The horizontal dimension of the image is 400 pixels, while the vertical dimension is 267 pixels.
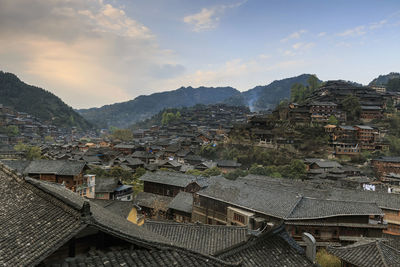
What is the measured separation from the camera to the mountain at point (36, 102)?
5335 inches

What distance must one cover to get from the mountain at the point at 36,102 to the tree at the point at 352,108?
440 feet

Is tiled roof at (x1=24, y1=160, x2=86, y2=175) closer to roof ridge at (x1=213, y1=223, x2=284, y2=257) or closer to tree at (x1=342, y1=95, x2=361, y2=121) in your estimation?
roof ridge at (x1=213, y1=223, x2=284, y2=257)

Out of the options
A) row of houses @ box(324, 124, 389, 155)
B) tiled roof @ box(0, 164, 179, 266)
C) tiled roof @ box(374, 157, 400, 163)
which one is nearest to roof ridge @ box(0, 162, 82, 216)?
tiled roof @ box(0, 164, 179, 266)

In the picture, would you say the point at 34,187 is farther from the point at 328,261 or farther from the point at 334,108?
the point at 334,108

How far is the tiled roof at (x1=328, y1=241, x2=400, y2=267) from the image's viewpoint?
12.4 m

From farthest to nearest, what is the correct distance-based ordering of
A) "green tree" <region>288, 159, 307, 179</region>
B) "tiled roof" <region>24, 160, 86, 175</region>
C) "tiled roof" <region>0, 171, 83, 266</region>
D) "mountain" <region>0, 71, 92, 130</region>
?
"mountain" <region>0, 71, 92, 130</region>
"green tree" <region>288, 159, 307, 179</region>
"tiled roof" <region>24, 160, 86, 175</region>
"tiled roof" <region>0, 171, 83, 266</region>

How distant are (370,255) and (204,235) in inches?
338

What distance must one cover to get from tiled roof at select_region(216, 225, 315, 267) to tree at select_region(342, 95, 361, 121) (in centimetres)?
7318

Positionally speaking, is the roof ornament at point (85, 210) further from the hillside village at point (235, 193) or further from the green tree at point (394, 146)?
the green tree at point (394, 146)

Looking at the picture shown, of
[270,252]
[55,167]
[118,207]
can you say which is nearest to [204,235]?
[270,252]

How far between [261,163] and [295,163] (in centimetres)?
1033

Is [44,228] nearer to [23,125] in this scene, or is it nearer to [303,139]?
[303,139]

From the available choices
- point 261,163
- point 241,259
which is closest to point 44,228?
point 241,259

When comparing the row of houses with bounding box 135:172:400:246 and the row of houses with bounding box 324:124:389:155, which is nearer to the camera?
the row of houses with bounding box 135:172:400:246
